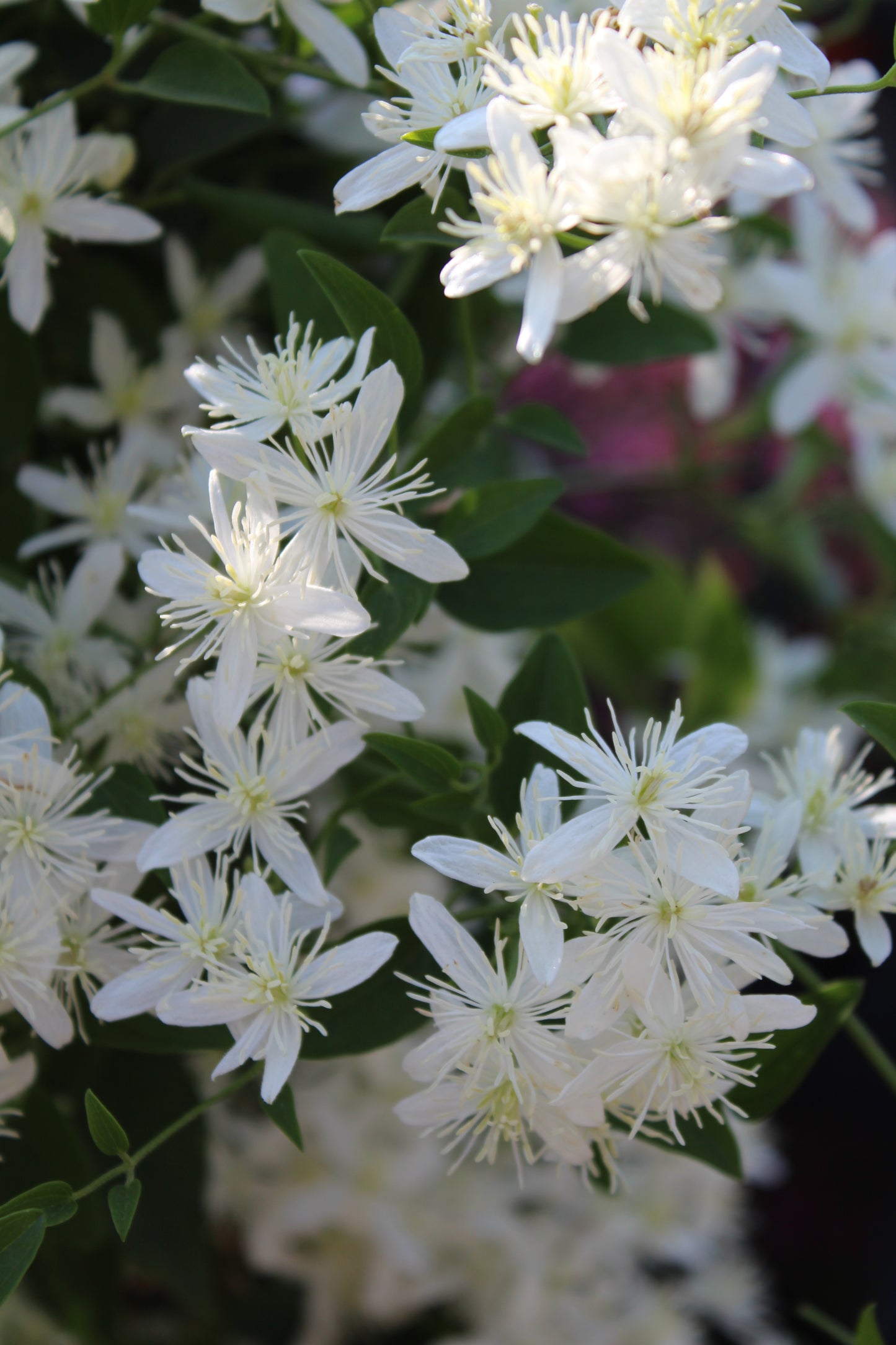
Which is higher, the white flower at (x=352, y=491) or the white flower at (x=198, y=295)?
the white flower at (x=352, y=491)

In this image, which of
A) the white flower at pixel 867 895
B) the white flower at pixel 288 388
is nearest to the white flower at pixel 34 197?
the white flower at pixel 288 388

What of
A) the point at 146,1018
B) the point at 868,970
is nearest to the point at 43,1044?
the point at 146,1018

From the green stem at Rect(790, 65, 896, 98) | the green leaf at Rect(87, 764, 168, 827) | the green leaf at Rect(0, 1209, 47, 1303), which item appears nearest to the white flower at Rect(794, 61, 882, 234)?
the green stem at Rect(790, 65, 896, 98)

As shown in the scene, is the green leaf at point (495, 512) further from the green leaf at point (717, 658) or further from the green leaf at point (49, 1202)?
the green leaf at point (717, 658)

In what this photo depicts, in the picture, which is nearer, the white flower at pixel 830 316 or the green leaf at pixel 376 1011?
the green leaf at pixel 376 1011

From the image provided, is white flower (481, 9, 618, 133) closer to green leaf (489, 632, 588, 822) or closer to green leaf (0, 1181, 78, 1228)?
green leaf (489, 632, 588, 822)
